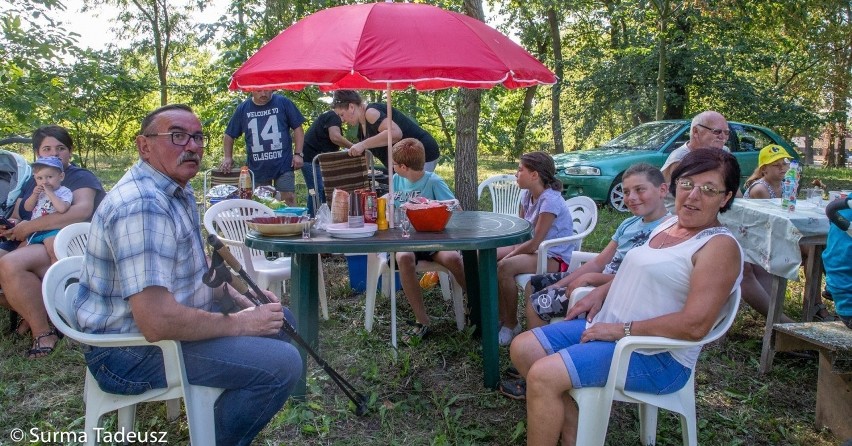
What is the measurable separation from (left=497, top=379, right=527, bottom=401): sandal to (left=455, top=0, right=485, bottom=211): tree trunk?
2895 millimetres

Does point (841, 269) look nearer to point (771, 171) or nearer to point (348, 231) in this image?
point (771, 171)

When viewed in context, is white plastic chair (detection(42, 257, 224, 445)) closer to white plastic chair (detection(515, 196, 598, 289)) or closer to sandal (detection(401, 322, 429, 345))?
sandal (detection(401, 322, 429, 345))

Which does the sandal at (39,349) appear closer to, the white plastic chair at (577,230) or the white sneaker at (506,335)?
the white sneaker at (506,335)

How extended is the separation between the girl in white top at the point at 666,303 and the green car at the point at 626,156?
18.2ft

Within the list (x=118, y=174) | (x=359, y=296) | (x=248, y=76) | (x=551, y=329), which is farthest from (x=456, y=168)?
(x=118, y=174)

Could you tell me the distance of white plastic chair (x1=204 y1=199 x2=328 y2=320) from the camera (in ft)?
11.9

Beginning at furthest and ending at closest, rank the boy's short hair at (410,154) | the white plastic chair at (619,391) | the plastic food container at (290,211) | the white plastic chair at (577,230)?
the plastic food container at (290,211) < the boy's short hair at (410,154) < the white plastic chair at (577,230) < the white plastic chair at (619,391)

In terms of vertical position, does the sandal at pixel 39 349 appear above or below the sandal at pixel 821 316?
above

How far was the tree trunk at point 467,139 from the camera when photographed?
Answer: 18.9 feet

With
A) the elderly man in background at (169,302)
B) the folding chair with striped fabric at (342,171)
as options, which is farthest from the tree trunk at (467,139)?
the elderly man in background at (169,302)

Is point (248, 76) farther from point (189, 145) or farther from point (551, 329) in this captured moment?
point (551, 329)

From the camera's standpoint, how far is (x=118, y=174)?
1298 cm

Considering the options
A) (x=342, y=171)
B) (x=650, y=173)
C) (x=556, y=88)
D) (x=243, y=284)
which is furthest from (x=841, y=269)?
(x=556, y=88)

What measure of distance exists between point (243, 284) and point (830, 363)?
7.57 ft
